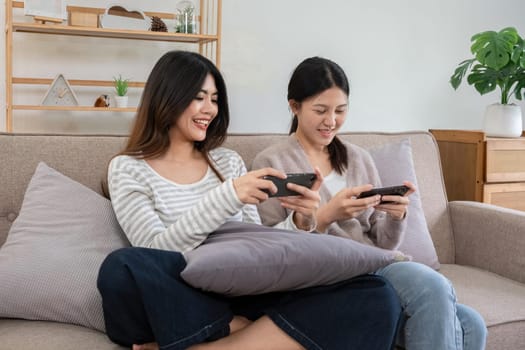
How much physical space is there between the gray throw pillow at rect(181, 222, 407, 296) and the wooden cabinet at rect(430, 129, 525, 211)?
174 cm

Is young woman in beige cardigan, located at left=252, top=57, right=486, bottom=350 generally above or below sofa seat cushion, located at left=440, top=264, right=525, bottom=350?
above

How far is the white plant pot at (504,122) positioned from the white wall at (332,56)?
979 millimetres

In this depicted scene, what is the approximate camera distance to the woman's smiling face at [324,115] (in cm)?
205

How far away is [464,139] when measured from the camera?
3.26 metres

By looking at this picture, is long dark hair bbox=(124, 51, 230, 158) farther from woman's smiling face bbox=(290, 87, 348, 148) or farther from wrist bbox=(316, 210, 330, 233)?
wrist bbox=(316, 210, 330, 233)

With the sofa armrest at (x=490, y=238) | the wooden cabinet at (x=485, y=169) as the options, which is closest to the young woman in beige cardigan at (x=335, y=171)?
the sofa armrest at (x=490, y=238)

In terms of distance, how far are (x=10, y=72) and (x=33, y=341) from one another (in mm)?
1963

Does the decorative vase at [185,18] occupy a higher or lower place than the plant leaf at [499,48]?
higher

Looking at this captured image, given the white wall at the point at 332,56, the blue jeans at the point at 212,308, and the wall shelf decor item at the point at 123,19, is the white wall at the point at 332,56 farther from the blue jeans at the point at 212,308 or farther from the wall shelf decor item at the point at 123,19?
the blue jeans at the point at 212,308

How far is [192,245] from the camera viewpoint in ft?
5.39

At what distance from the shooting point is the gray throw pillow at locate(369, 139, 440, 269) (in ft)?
7.10

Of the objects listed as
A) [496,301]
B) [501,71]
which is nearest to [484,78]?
[501,71]

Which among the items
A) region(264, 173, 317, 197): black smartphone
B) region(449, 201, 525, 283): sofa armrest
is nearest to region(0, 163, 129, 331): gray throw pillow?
region(264, 173, 317, 197): black smartphone

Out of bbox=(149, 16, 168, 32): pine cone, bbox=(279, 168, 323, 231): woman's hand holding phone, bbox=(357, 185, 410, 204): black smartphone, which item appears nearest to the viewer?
bbox=(279, 168, 323, 231): woman's hand holding phone
